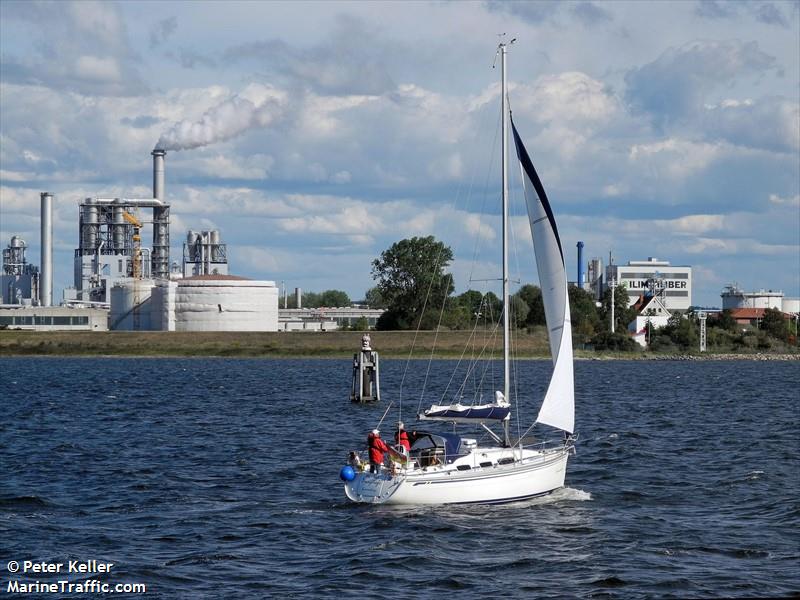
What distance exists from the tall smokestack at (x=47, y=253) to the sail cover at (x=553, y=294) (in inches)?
6740

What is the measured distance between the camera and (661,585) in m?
23.5

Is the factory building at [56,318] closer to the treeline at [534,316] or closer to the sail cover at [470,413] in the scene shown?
the treeline at [534,316]

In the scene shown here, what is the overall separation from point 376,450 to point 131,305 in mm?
146693

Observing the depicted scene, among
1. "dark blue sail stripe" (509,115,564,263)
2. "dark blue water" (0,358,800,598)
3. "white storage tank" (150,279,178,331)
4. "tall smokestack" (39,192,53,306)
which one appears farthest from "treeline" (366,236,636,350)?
"dark blue sail stripe" (509,115,564,263)

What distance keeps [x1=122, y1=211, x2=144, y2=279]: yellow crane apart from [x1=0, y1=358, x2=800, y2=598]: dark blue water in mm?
126443

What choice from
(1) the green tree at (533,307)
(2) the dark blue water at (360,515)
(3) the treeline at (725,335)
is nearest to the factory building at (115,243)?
(1) the green tree at (533,307)

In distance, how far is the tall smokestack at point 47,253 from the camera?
7618 inches

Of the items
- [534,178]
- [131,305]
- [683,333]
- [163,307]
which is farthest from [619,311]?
[534,178]

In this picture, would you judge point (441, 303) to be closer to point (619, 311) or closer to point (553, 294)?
point (619, 311)

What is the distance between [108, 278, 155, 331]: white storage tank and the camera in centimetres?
17075

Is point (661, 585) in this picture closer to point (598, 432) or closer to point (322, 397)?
point (598, 432)

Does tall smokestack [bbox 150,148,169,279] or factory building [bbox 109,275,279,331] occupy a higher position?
tall smokestack [bbox 150,148,169,279]

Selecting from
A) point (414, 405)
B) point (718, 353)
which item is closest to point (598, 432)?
point (414, 405)
